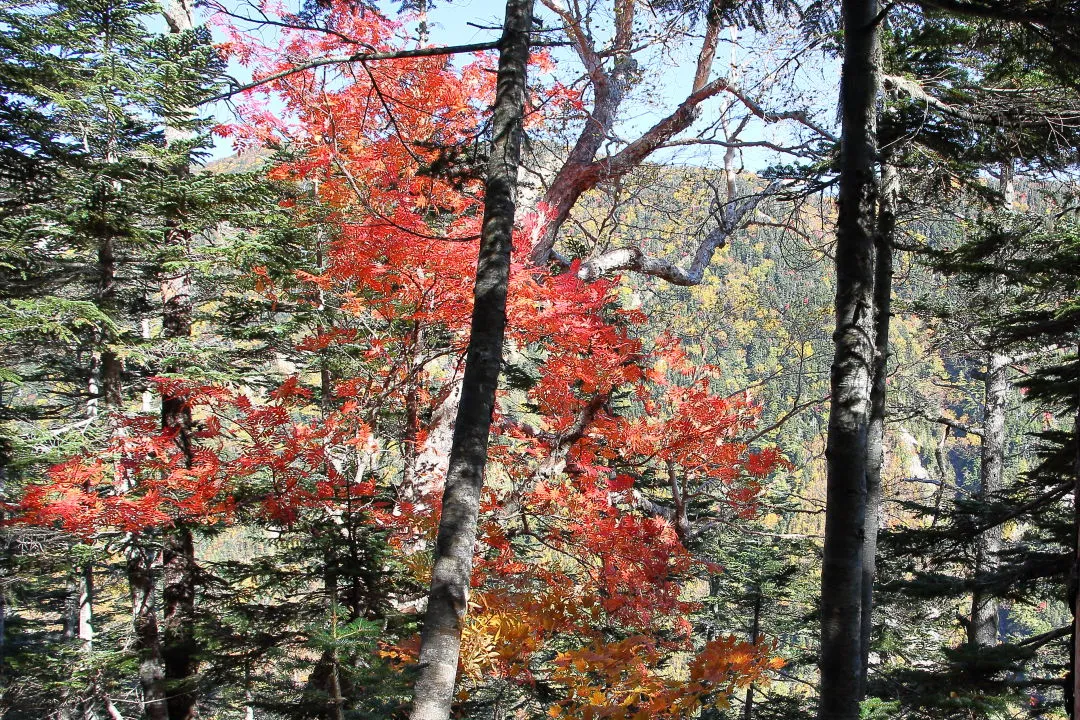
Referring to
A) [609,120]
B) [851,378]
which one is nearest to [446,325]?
[609,120]

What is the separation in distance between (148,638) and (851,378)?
7671 millimetres

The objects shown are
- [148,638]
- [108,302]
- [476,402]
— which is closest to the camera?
[476,402]

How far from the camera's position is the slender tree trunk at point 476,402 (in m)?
3.23

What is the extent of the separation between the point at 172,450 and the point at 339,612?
14.8 feet

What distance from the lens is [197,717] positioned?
24.1ft

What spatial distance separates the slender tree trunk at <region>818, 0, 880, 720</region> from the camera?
11.7 feet

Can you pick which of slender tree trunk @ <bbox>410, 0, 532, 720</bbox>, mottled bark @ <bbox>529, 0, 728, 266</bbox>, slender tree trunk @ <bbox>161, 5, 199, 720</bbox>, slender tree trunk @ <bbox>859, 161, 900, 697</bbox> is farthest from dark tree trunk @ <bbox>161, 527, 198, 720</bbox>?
slender tree trunk @ <bbox>859, 161, 900, 697</bbox>

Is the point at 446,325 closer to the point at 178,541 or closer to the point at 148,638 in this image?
the point at 178,541

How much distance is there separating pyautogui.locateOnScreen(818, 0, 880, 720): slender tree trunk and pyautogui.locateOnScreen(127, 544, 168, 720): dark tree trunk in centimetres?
662

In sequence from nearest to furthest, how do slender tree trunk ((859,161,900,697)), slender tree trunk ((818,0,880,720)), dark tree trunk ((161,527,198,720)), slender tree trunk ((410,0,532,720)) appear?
slender tree trunk ((410,0,532,720)) < slender tree trunk ((818,0,880,720)) < slender tree trunk ((859,161,900,697)) < dark tree trunk ((161,527,198,720))

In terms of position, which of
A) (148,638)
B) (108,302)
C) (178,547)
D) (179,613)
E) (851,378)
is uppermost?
(108,302)

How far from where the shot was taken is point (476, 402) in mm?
3619

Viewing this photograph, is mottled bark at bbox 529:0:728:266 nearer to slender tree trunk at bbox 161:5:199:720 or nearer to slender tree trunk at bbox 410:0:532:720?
slender tree trunk at bbox 410:0:532:720

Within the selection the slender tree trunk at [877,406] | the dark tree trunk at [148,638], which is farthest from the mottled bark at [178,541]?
the slender tree trunk at [877,406]
